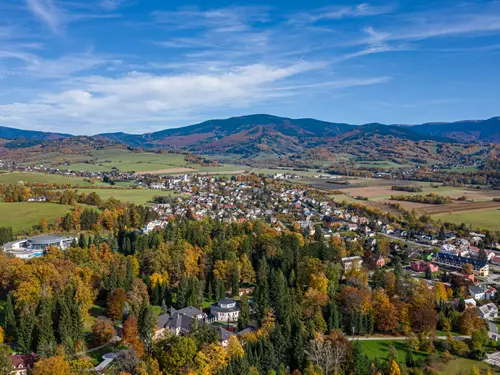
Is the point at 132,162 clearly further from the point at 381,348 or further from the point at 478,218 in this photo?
the point at 381,348

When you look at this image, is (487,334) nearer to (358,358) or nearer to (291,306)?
(358,358)

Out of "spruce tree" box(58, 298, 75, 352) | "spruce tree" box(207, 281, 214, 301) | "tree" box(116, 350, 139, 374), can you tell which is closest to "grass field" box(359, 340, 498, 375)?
"spruce tree" box(207, 281, 214, 301)

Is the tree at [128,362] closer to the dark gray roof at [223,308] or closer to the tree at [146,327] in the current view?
the tree at [146,327]

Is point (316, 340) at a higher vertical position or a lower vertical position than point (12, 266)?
lower

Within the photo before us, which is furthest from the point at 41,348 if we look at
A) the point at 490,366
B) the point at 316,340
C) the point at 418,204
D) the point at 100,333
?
the point at 418,204

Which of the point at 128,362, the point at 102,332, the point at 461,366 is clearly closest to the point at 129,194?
the point at 102,332

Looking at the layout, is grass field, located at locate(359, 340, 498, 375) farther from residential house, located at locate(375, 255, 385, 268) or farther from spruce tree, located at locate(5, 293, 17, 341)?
spruce tree, located at locate(5, 293, 17, 341)

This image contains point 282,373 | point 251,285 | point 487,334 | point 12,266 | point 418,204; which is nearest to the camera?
point 282,373
